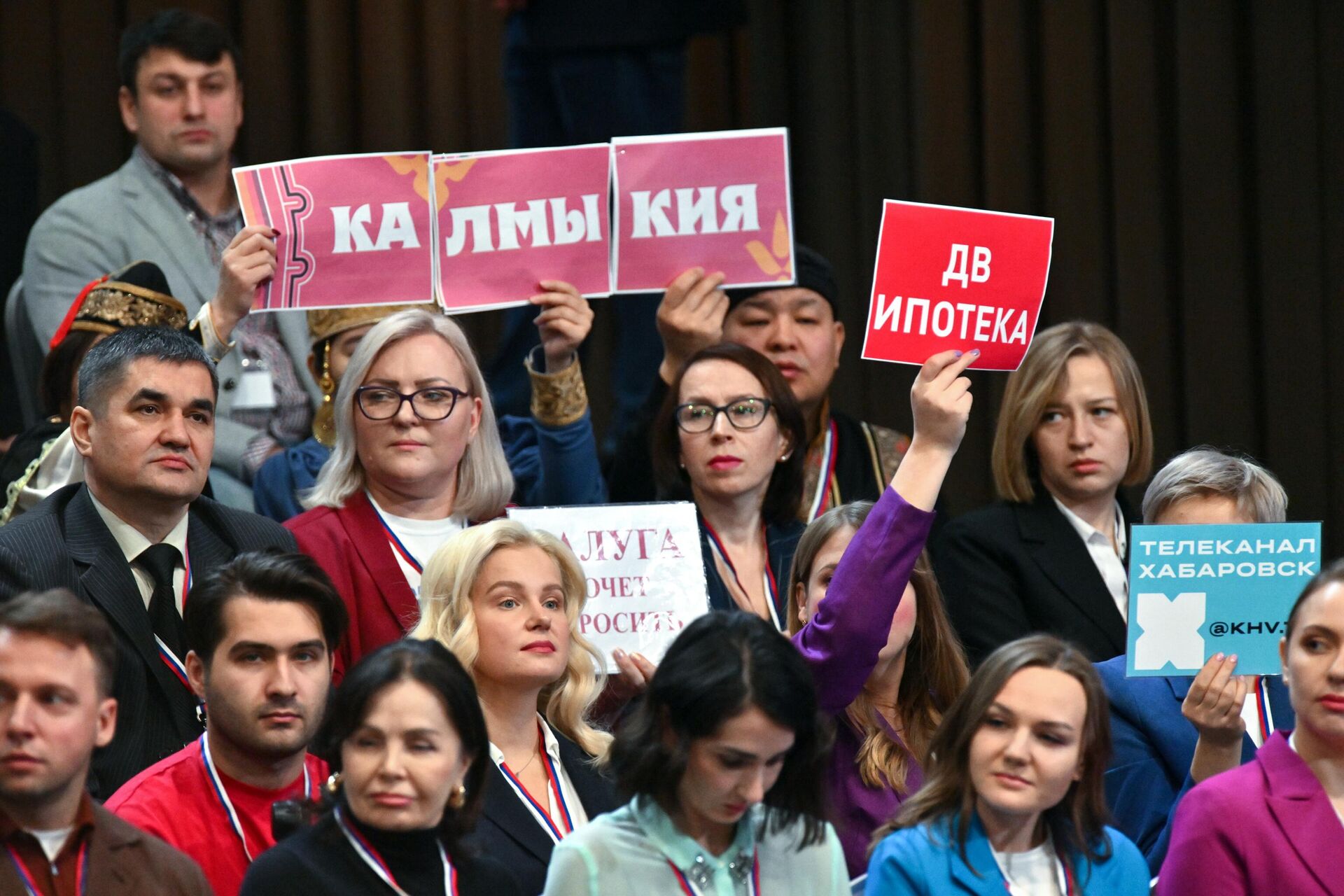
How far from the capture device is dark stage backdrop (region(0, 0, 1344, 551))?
6.22 m

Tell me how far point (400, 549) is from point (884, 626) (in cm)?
120

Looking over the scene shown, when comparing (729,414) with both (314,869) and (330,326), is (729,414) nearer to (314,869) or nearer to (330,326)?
(330,326)

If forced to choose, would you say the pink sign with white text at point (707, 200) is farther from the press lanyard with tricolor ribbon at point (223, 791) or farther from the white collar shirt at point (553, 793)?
the press lanyard with tricolor ribbon at point (223, 791)

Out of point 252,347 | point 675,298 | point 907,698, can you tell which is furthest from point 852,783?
point 252,347

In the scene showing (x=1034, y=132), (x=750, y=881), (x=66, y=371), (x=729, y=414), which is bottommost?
(x=750, y=881)

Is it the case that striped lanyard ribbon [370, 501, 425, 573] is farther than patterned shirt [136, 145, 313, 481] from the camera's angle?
No

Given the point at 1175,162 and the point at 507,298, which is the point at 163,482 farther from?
the point at 1175,162

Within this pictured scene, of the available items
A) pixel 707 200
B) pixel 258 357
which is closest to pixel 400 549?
pixel 707 200

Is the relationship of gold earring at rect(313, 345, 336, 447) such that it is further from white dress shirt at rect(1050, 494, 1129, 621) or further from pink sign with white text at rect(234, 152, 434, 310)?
white dress shirt at rect(1050, 494, 1129, 621)

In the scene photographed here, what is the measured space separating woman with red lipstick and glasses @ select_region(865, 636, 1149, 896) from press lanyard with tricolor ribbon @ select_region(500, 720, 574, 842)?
24.0 inches

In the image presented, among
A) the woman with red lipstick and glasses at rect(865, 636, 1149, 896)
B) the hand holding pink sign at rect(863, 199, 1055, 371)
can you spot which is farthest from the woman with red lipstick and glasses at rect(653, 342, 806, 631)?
the woman with red lipstick and glasses at rect(865, 636, 1149, 896)

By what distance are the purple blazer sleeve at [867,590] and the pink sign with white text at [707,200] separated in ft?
4.36

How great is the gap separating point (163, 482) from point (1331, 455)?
12.3 feet

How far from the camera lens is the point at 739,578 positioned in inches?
181
